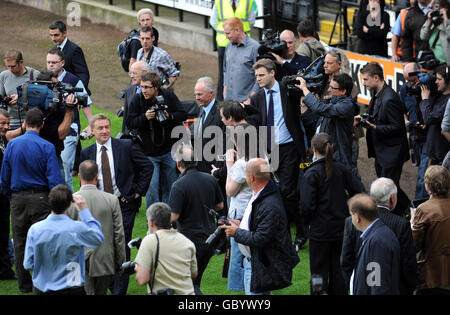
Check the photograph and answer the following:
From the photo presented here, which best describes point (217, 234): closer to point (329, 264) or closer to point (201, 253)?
point (201, 253)

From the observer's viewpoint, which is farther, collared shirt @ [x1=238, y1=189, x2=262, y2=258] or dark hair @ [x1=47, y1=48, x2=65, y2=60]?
dark hair @ [x1=47, y1=48, x2=65, y2=60]

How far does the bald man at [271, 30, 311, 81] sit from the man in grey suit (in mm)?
3977

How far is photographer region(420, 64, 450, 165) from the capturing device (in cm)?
1036

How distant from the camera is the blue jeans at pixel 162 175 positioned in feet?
33.8

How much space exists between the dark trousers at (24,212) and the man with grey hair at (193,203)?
4.43 feet

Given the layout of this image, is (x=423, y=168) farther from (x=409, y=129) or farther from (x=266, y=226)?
(x=266, y=226)

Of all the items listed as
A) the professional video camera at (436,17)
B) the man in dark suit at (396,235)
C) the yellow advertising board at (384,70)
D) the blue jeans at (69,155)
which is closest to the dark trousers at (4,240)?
the blue jeans at (69,155)

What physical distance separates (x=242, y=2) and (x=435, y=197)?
24.1 feet

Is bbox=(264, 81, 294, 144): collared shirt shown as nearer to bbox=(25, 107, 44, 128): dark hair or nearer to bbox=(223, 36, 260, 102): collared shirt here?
bbox=(223, 36, 260, 102): collared shirt

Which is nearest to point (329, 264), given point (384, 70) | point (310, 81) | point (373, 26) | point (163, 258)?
point (163, 258)

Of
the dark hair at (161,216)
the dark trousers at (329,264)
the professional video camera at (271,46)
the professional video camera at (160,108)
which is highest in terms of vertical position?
the professional video camera at (271,46)

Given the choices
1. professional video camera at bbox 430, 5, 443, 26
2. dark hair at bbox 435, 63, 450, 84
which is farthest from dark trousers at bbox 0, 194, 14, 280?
professional video camera at bbox 430, 5, 443, 26

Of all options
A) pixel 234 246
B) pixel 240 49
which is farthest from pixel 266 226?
pixel 240 49

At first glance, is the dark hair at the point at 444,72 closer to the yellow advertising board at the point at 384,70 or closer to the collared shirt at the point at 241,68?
the collared shirt at the point at 241,68
